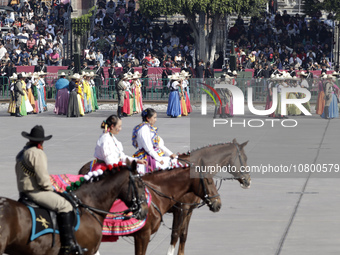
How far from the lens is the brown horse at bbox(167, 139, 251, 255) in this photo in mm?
10430

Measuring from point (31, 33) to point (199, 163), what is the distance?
119 ft

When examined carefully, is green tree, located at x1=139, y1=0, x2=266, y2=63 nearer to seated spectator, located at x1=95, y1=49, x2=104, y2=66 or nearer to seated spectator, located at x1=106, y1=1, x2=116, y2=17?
seated spectator, located at x1=106, y1=1, x2=116, y2=17

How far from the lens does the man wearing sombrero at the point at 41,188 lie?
27.4 feet

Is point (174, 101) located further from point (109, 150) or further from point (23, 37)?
point (109, 150)

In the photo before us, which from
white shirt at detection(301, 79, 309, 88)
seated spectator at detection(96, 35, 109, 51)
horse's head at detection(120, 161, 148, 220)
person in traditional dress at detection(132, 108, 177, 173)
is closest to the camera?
horse's head at detection(120, 161, 148, 220)

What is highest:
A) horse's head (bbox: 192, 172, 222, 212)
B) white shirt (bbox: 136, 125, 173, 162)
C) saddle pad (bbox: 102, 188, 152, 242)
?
white shirt (bbox: 136, 125, 173, 162)

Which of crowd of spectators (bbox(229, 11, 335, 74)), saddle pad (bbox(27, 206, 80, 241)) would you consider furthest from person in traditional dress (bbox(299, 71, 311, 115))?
saddle pad (bbox(27, 206, 80, 241))

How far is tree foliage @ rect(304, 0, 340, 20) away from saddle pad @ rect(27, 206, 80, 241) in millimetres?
33259

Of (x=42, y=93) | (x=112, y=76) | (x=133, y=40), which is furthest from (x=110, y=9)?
(x=42, y=93)

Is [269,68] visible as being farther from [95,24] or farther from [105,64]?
[95,24]

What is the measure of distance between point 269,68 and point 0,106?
440 inches

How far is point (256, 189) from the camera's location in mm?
15984

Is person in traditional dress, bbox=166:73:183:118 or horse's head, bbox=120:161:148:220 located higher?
horse's head, bbox=120:161:148:220

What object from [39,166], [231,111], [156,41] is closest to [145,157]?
[39,166]
